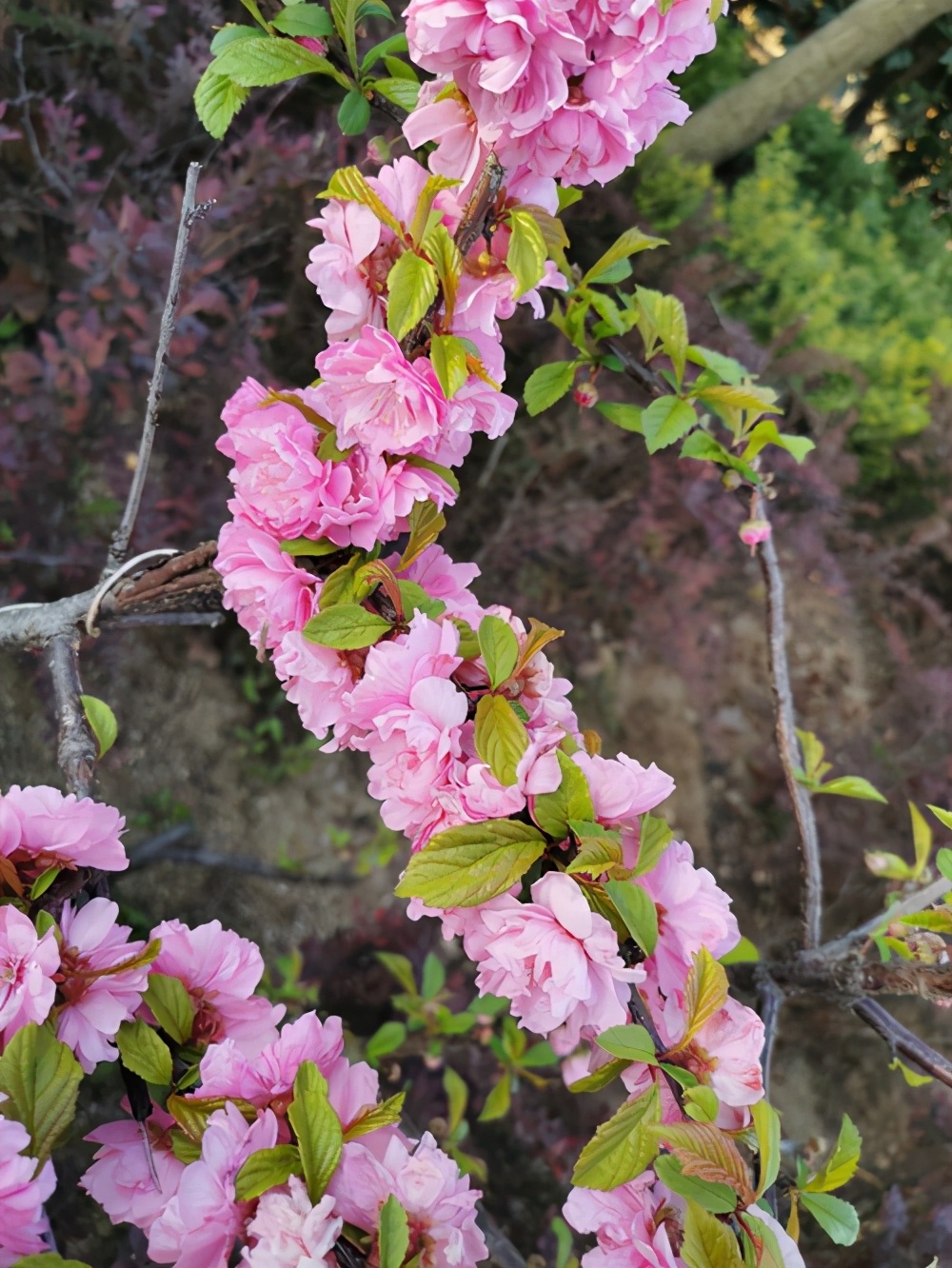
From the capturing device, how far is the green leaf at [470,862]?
1.40 feet

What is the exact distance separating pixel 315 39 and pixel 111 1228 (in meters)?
1.27

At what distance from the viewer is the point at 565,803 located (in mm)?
467

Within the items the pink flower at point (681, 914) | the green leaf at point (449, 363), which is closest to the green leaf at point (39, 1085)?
the pink flower at point (681, 914)

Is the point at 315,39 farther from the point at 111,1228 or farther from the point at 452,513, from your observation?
the point at 111,1228

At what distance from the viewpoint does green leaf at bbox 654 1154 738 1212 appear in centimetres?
40

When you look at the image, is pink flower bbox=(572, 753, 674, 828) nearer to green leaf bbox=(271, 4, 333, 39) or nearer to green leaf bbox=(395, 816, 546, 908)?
green leaf bbox=(395, 816, 546, 908)

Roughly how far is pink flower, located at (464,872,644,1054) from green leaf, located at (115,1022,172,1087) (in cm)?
20

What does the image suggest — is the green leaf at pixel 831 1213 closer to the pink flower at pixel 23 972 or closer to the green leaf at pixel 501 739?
the green leaf at pixel 501 739

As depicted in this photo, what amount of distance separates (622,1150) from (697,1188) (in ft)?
0.13

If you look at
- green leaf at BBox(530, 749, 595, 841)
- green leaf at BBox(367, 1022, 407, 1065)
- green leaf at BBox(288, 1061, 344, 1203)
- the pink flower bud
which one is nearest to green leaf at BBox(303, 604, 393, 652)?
green leaf at BBox(530, 749, 595, 841)

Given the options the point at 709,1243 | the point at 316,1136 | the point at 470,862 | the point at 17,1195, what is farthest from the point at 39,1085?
the point at 709,1243

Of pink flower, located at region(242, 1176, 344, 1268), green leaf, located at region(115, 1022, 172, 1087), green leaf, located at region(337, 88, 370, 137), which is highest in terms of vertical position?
green leaf, located at region(337, 88, 370, 137)

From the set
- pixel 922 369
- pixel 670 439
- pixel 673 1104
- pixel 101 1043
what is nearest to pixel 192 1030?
pixel 101 1043

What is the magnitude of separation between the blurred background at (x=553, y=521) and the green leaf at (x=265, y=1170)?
691 mm
